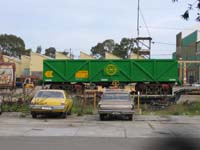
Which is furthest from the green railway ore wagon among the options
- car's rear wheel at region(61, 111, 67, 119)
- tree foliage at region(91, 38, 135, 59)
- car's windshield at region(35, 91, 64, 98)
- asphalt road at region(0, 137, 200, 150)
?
tree foliage at region(91, 38, 135, 59)

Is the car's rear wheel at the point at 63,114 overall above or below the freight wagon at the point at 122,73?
below

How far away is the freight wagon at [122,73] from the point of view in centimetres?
3666

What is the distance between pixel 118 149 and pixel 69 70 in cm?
2544

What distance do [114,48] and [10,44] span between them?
91.3ft

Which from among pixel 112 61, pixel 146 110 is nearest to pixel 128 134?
pixel 146 110

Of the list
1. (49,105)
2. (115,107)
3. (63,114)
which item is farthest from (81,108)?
(115,107)

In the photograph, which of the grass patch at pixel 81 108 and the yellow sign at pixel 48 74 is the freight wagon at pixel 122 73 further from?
the grass patch at pixel 81 108

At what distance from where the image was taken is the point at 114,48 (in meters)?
133

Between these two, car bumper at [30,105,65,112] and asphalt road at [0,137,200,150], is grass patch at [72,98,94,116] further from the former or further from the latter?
asphalt road at [0,137,200,150]

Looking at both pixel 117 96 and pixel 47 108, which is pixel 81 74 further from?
pixel 47 108

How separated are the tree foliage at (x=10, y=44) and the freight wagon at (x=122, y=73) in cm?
9754

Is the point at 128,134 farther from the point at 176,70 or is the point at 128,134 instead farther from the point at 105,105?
the point at 176,70

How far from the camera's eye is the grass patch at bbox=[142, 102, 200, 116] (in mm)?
29803

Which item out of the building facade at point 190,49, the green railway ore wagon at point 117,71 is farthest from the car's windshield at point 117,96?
the building facade at point 190,49
